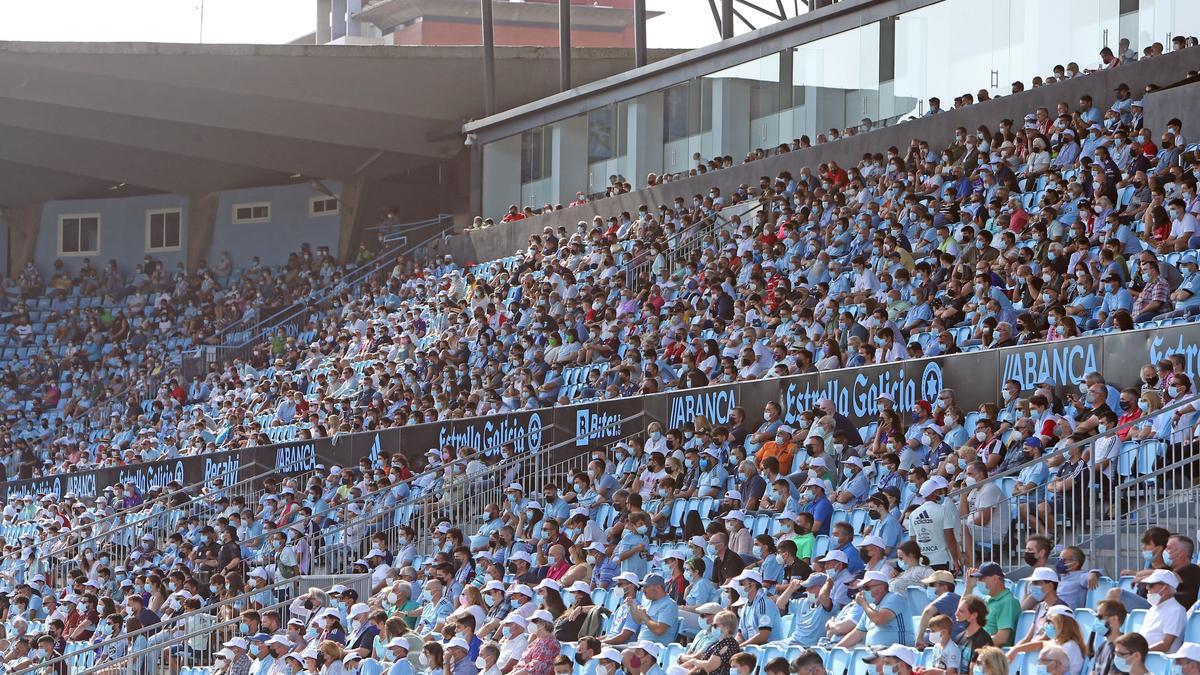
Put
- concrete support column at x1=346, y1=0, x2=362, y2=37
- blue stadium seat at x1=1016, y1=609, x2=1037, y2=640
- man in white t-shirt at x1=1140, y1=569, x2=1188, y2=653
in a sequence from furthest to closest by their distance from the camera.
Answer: concrete support column at x1=346, y1=0, x2=362, y2=37
blue stadium seat at x1=1016, y1=609, x2=1037, y2=640
man in white t-shirt at x1=1140, y1=569, x2=1188, y2=653

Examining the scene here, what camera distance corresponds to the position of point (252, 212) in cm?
4197

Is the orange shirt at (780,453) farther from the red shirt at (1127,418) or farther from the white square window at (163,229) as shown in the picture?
the white square window at (163,229)

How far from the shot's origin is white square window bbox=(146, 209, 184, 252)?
42688 millimetres

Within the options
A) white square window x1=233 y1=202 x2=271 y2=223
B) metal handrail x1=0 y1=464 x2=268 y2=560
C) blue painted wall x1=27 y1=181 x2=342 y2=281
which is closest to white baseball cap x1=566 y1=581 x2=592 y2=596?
metal handrail x1=0 y1=464 x2=268 y2=560

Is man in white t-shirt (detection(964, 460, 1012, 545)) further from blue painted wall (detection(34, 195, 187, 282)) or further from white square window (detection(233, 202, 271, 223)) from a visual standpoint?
blue painted wall (detection(34, 195, 187, 282))

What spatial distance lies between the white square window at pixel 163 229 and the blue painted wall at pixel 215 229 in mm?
126

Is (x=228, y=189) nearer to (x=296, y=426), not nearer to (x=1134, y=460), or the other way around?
(x=296, y=426)

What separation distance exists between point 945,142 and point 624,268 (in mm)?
4980

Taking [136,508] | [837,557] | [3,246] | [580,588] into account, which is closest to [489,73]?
[136,508]

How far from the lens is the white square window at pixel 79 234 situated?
143ft

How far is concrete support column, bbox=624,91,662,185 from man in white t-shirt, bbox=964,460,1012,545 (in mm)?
18445

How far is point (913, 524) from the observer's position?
12.0 m

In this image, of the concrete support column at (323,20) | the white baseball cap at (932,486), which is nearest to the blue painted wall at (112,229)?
the white baseball cap at (932,486)

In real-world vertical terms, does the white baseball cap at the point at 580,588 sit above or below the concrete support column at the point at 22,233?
below
